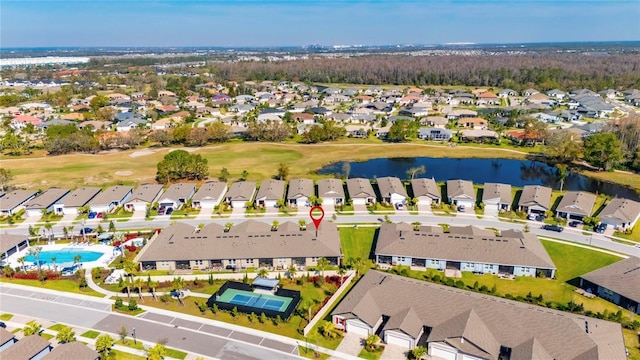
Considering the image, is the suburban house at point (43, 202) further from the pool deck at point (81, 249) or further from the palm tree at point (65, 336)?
the palm tree at point (65, 336)

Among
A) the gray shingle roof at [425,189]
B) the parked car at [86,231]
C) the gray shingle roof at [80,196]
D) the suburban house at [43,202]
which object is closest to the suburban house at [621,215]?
the gray shingle roof at [425,189]

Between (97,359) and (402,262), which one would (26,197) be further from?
(402,262)

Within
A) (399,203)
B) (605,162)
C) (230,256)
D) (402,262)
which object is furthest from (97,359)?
(605,162)

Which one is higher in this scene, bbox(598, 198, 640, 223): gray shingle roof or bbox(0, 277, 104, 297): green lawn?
bbox(598, 198, 640, 223): gray shingle roof

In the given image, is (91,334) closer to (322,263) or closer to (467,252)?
(322,263)

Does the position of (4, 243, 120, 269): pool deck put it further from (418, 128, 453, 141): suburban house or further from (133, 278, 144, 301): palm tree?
(418, 128, 453, 141): suburban house

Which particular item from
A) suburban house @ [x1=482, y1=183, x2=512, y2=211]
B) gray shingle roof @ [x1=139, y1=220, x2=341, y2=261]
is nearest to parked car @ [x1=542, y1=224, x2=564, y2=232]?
suburban house @ [x1=482, y1=183, x2=512, y2=211]

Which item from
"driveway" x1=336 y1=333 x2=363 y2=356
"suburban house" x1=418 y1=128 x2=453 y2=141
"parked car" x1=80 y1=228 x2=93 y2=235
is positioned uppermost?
"suburban house" x1=418 y1=128 x2=453 y2=141
